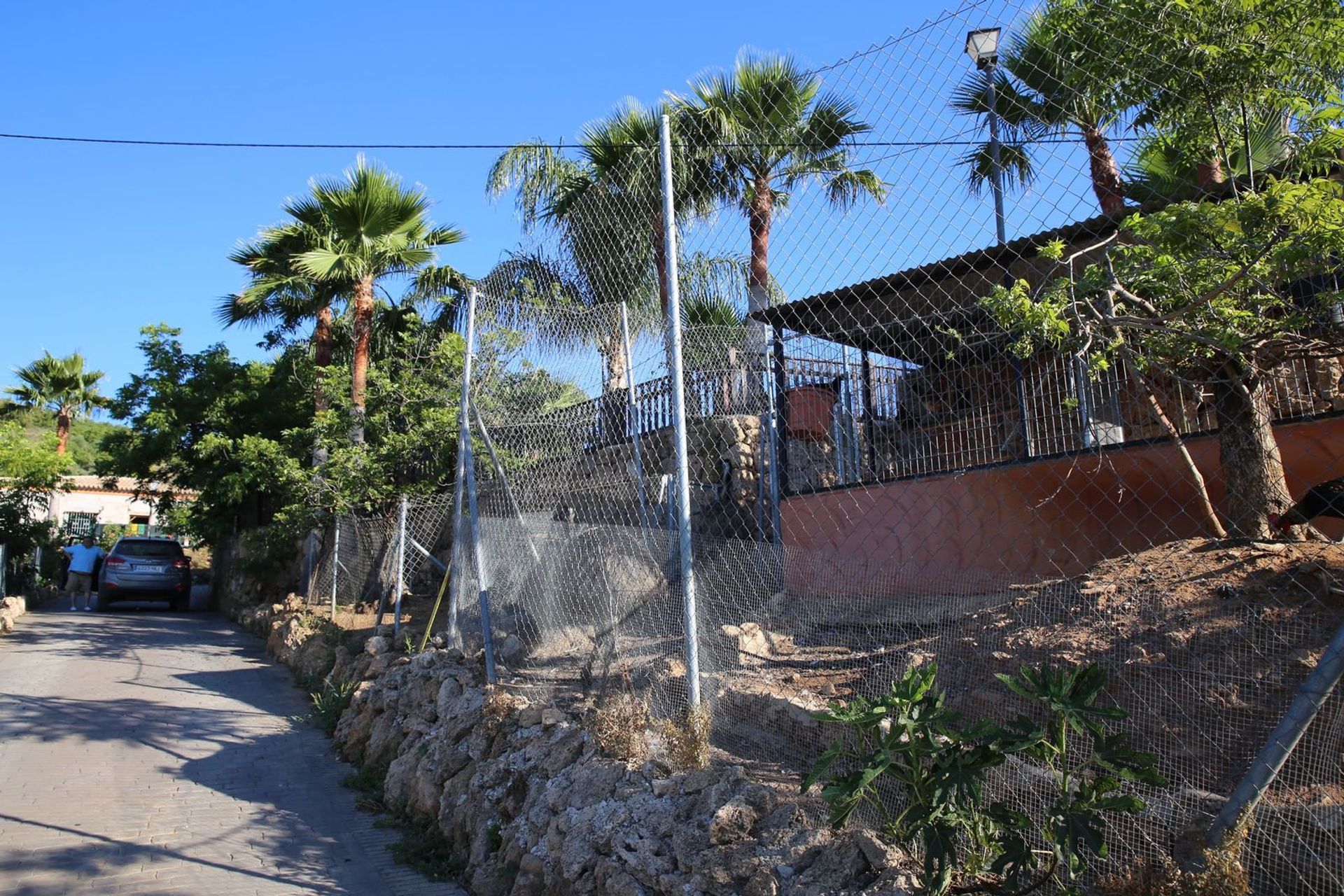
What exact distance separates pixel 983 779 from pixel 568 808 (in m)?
2.16

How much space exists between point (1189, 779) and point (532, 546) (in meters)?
3.90

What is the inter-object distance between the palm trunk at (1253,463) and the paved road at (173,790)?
424cm

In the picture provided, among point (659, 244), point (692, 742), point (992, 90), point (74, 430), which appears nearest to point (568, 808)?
point (692, 742)

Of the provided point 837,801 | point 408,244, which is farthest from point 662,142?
point 408,244

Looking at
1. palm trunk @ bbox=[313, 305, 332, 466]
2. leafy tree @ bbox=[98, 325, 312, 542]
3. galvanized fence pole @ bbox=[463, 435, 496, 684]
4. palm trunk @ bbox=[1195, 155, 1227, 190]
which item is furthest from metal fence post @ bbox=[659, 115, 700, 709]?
leafy tree @ bbox=[98, 325, 312, 542]

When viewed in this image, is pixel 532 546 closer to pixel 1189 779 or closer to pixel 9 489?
pixel 1189 779

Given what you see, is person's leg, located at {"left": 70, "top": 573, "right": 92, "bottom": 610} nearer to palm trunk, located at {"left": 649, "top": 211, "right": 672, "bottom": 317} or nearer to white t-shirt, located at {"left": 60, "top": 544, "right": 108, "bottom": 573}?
white t-shirt, located at {"left": 60, "top": 544, "right": 108, "bottom": 573}

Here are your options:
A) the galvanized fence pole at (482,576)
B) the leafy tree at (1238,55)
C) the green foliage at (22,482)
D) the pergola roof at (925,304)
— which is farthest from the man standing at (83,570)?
the leafy tree at (1238,55)

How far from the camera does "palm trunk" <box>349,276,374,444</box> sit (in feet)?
40.5

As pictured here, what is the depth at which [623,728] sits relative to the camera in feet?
14.7

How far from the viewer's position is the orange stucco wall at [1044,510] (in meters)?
5.16

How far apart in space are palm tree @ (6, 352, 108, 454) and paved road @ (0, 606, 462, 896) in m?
23.2

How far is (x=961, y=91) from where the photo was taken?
14.7 feet

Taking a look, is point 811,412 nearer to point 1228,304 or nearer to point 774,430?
point 774,430
